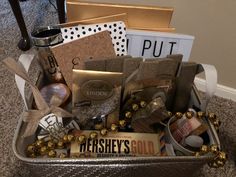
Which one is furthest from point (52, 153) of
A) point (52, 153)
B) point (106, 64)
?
point (106, 64)

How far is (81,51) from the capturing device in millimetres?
631

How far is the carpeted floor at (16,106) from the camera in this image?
881 millimetres

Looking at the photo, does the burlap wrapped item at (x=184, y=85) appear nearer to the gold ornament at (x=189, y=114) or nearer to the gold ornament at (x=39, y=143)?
the gold ornament at (x=189, y=114)

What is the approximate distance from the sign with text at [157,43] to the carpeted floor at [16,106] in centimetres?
44

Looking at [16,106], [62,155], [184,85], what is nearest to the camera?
[62,155]

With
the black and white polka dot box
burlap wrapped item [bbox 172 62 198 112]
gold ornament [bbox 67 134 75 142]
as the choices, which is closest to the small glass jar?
the black and white polka dot box

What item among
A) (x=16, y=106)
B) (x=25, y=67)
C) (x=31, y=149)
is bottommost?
(x=16, y=106)

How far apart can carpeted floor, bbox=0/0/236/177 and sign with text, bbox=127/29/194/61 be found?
436mm

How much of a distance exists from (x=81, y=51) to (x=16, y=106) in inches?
21.0

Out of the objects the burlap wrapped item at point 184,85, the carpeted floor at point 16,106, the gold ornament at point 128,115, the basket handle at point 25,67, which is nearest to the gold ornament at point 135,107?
the gold ornament at point 128,115

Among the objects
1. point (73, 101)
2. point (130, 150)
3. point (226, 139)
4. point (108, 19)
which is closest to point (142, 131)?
point (130, 150)

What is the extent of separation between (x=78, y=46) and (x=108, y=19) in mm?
106

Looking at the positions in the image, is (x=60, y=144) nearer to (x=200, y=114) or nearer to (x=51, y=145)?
(x=51, y=145)

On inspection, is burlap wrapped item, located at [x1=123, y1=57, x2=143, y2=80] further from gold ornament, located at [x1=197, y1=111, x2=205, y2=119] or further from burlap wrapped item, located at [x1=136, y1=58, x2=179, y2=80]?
gold ornament, located at [x1=197, y1=111, x2=205, y2=119]
